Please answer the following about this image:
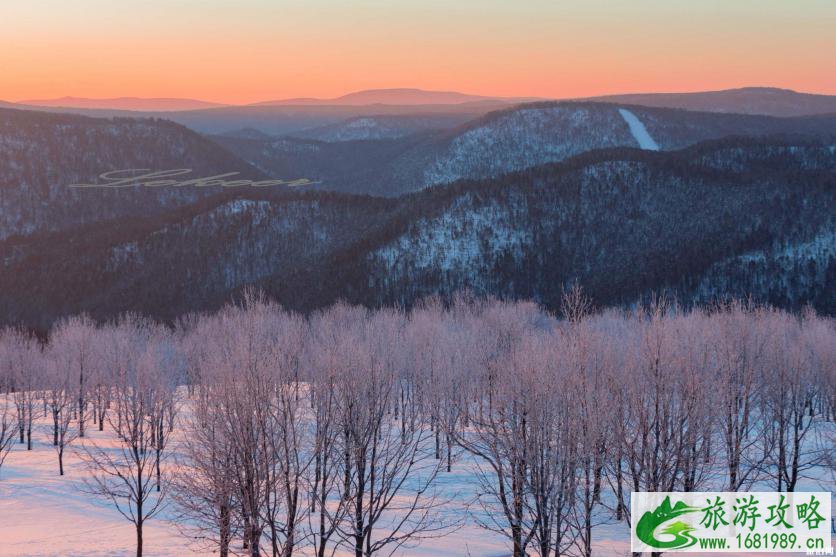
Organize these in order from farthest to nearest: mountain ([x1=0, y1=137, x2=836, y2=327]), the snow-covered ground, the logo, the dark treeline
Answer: mountain ([x1=0, y1=137, x2=836, y2=327]) → the snow-covered ground → the logo → the dark treeline

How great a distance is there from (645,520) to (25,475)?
4309 cm

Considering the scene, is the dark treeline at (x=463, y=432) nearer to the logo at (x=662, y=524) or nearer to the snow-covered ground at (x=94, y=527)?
the logo at (x=662, y=524)

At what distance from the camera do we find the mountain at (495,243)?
437 feet

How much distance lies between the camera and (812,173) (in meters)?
172

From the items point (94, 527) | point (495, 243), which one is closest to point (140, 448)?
point (94, 527)

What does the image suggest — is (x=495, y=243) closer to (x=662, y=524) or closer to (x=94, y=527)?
(x=94, y=527)

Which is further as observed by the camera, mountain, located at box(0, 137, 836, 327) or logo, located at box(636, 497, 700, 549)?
mountain, located at box(0, 137, 836, 327)

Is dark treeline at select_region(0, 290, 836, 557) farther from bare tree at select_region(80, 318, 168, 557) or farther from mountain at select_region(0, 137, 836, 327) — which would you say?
mountain at select_region(0, 137, 836, 327)

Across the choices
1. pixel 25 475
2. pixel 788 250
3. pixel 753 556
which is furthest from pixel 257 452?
pixel 788 250

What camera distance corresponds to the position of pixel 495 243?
151 metres

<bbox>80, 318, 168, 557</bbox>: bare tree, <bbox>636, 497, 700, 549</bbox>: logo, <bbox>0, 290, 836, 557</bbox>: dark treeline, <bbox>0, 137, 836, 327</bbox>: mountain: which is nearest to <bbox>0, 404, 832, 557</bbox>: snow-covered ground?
<bbox>0, 290, 836, 557</bbox>: dark treeline

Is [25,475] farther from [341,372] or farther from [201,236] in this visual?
[201,236]

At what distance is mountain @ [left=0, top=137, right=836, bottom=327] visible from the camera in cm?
13312

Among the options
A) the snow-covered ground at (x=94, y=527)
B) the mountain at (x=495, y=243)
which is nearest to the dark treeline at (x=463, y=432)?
the snow-covered ground at (x=94, y=527)
